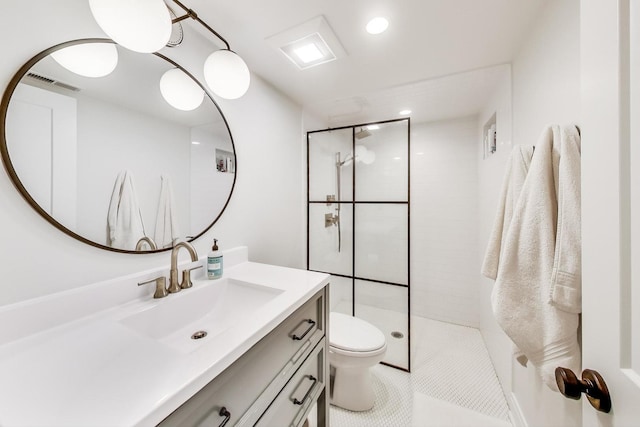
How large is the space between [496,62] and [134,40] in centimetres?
189

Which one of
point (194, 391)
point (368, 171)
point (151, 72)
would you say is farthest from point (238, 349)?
point (368, 171)

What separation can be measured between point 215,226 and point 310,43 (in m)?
1.16

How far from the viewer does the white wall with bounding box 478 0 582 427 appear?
840 mm

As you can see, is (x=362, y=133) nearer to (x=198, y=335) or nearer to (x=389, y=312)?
(x=389, y=312)

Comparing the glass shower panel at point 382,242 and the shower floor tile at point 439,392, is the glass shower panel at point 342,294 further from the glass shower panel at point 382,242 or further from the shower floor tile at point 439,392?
the shower floor tile at point 439,392

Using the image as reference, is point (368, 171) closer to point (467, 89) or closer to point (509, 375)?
point (467, 89)

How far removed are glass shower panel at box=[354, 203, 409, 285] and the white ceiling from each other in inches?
37.1

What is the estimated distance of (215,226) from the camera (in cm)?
129

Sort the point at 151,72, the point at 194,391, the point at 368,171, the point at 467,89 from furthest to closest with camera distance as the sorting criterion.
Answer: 1. the point at 368,171
2. the point at 467,89
3. the point at 151,72
4. the point at 194,391

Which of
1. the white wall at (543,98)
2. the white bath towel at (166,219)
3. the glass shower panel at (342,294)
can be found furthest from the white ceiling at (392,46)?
the glass shower panel at (342,294)

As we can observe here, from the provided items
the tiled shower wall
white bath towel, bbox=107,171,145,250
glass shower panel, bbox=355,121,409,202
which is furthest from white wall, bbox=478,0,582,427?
white bath towel, bbox=107,171,145,250

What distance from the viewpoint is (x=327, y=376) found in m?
1.15

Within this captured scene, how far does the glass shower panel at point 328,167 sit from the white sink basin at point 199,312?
1.28 metres

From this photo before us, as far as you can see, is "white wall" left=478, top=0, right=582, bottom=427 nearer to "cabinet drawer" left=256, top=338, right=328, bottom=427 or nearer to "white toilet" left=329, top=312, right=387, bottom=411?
"white toilet" left=329, top=312, right=387, bottom=411
